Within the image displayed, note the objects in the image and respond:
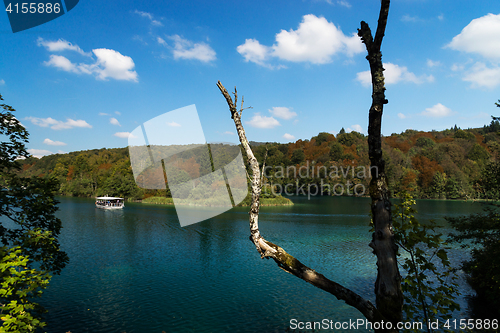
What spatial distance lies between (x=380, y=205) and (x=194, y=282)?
11629 mm

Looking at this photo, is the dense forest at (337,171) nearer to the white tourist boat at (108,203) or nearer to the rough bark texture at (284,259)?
the white tourist boat at (108,203)

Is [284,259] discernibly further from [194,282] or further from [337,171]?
[337,171]

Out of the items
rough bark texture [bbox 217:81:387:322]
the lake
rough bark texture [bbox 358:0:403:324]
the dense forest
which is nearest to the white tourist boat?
the dense forest

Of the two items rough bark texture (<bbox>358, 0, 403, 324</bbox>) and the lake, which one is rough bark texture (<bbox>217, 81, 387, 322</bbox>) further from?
the lake

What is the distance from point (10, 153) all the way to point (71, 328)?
563 cm

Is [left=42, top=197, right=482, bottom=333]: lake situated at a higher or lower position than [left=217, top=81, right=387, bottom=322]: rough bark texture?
lower

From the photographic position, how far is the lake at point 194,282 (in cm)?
973

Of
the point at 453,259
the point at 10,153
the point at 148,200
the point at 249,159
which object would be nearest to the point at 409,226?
the point at 249,159

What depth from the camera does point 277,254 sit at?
11.7 feet

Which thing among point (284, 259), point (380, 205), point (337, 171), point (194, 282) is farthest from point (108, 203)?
point (337, 171)

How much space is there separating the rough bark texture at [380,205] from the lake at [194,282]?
7.01m

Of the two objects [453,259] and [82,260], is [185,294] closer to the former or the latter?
[82,260]

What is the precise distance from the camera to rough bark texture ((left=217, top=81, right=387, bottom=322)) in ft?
10.7

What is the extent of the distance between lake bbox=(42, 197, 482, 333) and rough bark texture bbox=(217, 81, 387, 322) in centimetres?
687
